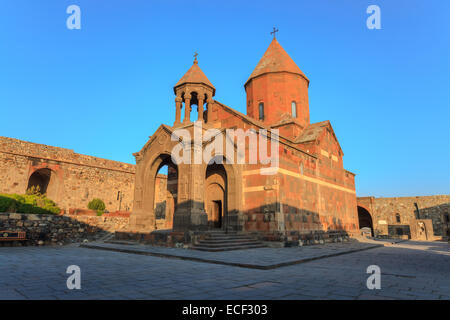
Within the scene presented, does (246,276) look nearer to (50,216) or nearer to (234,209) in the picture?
(234,209)

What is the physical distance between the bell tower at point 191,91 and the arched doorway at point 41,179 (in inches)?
528

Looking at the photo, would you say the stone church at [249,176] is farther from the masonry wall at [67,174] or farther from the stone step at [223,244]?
the masonry wall at [67,174]

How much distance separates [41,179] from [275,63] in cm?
2221

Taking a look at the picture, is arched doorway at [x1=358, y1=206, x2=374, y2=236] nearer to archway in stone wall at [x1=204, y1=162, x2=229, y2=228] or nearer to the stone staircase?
archway in stone wall at [x1=204, y1=162, x2=229, y2=228]

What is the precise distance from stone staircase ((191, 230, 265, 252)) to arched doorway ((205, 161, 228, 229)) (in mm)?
2634

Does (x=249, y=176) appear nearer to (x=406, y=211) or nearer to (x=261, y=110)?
(x=261, y=110)

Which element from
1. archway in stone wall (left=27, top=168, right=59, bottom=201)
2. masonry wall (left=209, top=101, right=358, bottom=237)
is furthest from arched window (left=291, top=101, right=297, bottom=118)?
archway in stone wall (left=27, top=168, right=59, bottom=201)

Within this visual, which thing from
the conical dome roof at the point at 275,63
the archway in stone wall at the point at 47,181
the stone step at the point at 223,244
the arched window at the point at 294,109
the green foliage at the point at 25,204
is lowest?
the stone step at the point at 223,244

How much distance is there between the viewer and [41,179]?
2333 cm

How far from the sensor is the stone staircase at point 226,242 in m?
10.5

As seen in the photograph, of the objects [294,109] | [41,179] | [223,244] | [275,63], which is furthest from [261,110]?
[41,179]

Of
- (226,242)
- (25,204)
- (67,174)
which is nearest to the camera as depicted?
(226,242)

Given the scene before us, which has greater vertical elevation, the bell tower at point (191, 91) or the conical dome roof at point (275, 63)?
the conical dome roof at point (275, 63)

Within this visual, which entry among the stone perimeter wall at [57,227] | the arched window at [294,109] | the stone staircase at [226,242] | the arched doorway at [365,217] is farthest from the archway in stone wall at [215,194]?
the arched doorway at [365,217]
